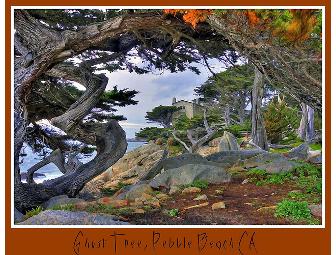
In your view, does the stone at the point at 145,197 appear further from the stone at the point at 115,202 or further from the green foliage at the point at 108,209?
the green foliage at the point at 108,209

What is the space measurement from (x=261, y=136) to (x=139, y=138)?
759cm

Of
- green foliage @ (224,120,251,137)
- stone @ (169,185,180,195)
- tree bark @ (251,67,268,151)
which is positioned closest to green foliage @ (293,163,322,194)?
stone @ (169,185,180,195)

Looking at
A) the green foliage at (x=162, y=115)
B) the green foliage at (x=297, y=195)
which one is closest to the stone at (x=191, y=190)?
the green foliage at (x=297, y=195)

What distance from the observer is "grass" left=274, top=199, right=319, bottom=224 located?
16.3 ft

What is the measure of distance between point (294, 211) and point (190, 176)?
239 cm

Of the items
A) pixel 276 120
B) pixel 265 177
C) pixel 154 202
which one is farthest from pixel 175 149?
pixel 154 202

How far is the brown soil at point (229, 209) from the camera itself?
5.13 metres

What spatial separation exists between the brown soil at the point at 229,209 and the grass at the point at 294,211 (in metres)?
0.10

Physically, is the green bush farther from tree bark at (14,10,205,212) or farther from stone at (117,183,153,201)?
tree bark at (14,10,205,212)

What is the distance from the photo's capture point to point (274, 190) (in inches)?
260

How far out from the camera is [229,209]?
5.60 m
